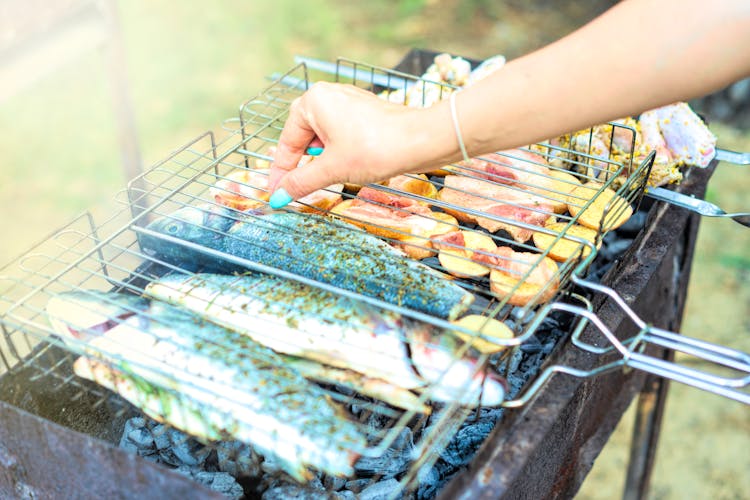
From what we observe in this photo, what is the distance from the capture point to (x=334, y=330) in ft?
6.95

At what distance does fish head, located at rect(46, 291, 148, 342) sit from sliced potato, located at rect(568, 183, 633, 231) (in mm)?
1491

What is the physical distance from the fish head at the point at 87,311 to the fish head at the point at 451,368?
2.70 ft

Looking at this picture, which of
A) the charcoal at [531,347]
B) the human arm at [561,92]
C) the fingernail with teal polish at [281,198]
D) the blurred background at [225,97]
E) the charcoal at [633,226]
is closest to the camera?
the human arm at [561,92]

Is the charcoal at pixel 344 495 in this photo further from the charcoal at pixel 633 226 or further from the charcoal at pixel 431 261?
the charcoal at pixel 633 226

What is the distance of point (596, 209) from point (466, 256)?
0.54 meters

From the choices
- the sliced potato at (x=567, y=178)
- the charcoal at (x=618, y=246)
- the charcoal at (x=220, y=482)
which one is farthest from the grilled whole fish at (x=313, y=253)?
the charcoal at (x=618, y=246)

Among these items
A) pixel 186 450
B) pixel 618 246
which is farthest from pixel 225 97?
→ pixel 186 450

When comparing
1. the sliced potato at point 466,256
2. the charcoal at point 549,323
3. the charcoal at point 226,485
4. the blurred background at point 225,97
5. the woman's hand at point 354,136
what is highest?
the woman's hand at point 354,136

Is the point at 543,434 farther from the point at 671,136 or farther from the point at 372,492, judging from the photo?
the point at 671,136

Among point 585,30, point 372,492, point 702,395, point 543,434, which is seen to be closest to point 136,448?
point 372,492

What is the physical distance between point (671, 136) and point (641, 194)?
0.54 metres

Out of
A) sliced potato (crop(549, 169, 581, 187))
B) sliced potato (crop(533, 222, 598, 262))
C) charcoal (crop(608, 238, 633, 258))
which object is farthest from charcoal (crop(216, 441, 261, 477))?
charcoal (crop(608, 238, 633, 258))

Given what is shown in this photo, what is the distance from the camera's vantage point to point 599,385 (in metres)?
2.64

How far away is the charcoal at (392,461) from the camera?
233cm
